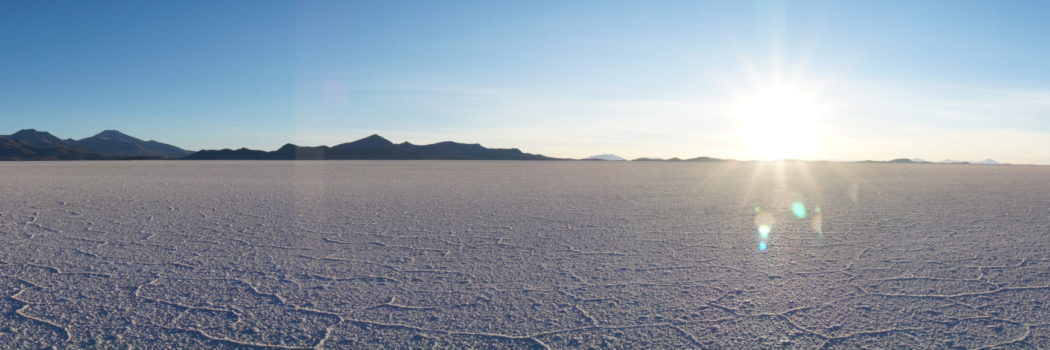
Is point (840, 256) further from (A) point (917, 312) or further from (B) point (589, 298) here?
(B) point (589, 298)

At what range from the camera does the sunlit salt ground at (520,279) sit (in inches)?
103

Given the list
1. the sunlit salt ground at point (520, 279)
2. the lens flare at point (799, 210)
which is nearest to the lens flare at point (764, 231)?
the sunlit salt ground at point (520, 279)

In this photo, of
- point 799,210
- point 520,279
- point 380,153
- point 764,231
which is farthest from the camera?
point 380,153

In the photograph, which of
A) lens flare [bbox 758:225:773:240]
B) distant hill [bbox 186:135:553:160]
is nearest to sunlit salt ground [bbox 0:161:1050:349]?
lens flare [bbox 758:225:773:240]

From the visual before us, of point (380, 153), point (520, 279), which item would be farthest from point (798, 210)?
point (380, 153)

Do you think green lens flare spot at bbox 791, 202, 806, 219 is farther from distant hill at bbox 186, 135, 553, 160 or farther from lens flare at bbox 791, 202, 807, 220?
distant hill at bbox 186, 135, 553, 160

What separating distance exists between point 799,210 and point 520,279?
16.5ft

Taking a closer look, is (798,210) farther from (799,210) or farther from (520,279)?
(520,279)

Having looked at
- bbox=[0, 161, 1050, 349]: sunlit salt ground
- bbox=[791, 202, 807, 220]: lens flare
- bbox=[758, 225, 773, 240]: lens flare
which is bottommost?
bbox=[0, 161, 1050, 349]: sunlit salt ground

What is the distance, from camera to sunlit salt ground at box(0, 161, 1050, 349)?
2607 mm

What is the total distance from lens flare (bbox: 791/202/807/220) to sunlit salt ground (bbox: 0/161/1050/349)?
0.14m

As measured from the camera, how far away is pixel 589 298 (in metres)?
3.13

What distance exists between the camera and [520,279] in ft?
11.6

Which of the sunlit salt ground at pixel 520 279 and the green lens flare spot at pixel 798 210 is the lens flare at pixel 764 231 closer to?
the sunlit salt ground at pixel 520 279
